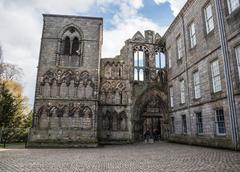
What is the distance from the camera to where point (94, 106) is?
53.5 feet

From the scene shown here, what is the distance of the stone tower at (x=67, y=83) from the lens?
1544 centimetres

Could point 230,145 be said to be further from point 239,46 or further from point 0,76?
point 0,76

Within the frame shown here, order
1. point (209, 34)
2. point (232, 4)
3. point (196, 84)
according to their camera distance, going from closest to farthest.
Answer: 1. point (232, 4)
2. point (209, 34)
3. point (196, 84)

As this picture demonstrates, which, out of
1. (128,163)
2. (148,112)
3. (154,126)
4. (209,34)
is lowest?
(128,163)

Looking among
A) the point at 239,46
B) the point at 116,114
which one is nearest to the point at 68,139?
the point at 116,114

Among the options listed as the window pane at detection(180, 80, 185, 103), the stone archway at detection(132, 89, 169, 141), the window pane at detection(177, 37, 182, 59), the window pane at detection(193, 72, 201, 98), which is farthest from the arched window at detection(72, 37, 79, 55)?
the window pane at detection(193, 72, 201, 98)

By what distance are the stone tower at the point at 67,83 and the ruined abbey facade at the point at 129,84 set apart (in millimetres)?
75

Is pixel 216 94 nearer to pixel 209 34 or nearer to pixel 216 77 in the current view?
pixel 216 77

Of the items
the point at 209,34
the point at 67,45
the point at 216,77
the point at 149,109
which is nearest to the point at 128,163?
the point at 216,77

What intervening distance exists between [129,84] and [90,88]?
3978 millimetres

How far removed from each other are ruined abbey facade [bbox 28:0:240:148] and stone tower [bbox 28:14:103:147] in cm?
8

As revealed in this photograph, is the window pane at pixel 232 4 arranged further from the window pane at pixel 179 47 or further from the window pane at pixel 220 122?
the window pane at pixel 179 47

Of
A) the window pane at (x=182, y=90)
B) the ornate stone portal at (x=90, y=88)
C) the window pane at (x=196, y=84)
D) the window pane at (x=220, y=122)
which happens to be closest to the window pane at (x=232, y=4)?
the window pane at (x=196, y=84)

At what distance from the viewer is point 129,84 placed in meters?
18.6
